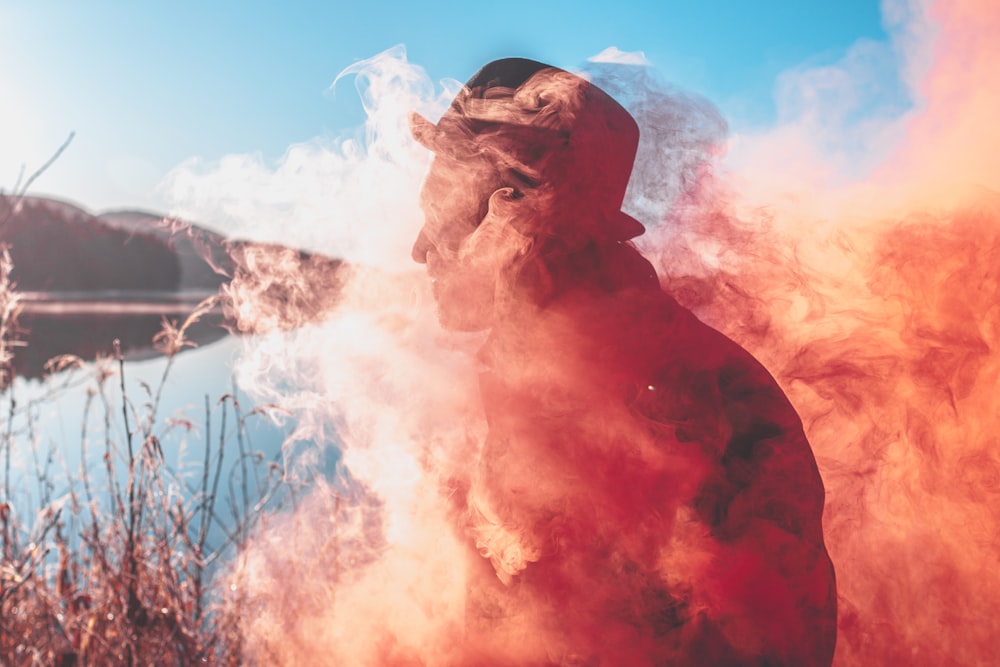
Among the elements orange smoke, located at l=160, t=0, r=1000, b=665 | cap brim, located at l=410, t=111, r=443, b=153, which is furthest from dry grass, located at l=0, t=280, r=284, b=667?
cap brim, located at l=410, t=111, r=443, b=153

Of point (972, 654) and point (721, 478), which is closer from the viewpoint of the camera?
point (721, 478)

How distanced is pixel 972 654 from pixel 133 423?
10.6 feet

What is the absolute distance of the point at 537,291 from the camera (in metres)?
1.59

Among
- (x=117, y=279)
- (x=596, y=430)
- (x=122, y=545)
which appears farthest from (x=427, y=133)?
(x=117, y=279)

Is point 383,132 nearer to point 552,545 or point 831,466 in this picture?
point 552,545

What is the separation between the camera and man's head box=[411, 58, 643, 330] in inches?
60.4

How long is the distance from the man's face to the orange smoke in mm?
384

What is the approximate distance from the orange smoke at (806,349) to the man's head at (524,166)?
41 centimetres

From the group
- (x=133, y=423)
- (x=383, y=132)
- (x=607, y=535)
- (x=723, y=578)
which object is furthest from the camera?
(x=133, y=423)

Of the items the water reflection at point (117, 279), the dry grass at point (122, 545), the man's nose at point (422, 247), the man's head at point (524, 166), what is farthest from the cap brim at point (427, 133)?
the dry grass at point (122, 545)

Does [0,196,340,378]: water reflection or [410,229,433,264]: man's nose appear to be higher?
[410,229,433,264]: man's nose

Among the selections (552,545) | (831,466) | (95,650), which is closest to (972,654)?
(831,466)

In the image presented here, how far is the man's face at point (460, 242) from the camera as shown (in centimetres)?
165

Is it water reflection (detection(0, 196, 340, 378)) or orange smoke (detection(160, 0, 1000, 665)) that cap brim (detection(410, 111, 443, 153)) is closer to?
orange smoke (detection(160, 0, 1000, 665))
